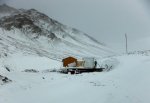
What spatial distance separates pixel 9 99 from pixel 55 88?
4.38m

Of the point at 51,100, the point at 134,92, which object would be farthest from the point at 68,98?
the point at 134,92

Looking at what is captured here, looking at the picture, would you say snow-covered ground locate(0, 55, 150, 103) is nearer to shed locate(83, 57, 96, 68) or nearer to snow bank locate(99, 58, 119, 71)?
snow bank locate(99, 58, 119, 71)

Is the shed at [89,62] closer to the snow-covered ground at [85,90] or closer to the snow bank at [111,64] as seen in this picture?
the snow bank at [111,64]

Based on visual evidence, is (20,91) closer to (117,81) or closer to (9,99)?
(9,99)

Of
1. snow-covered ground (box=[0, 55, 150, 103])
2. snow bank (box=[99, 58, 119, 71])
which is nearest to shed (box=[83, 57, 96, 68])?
snow bank (box=[99, 58, 119, 71])

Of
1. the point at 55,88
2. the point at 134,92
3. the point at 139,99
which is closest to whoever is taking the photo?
the point at 139,99

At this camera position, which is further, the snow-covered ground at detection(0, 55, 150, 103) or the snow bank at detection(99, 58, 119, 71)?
the snow bank at detection(99, 58, 119, 71)

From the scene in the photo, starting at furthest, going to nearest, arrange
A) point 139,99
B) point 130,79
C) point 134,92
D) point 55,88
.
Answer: point 130,79 < point 55,88 < point 134,92 < point 139,99

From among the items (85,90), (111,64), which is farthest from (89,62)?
(85,90)

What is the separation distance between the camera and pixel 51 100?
2211cm

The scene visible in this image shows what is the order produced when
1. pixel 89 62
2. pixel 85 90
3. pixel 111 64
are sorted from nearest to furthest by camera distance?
pixel 85 90 → pixel 111 64 → pixel 89 62

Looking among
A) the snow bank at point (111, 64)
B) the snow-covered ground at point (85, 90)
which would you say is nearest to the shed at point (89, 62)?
the snow bank at point (111, 64)

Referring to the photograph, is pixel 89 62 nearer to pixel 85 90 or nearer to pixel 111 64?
pixel 111 64

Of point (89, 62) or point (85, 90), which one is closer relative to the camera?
point (85, 90)
